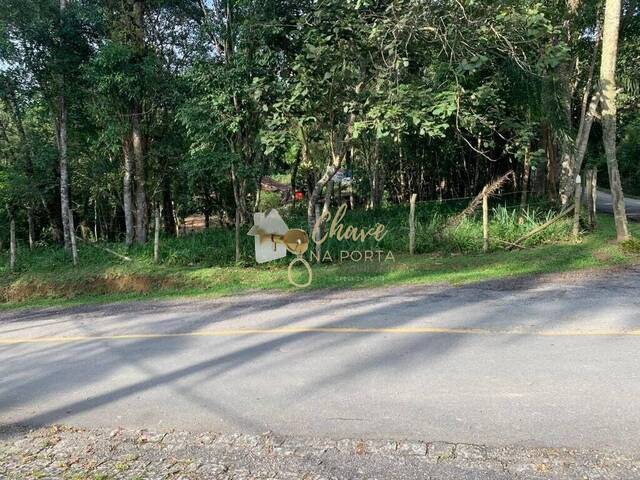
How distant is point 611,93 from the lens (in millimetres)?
11336

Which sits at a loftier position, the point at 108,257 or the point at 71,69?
the point at 71,69

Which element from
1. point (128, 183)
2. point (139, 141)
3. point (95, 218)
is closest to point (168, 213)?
point (95, 218)

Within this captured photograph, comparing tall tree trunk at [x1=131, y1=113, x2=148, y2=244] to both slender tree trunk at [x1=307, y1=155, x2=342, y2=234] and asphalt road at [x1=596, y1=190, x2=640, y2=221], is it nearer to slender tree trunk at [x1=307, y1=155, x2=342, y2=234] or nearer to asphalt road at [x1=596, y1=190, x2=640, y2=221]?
slender tree trunk at [x1=307, y1=155, x2=342, y2=234]

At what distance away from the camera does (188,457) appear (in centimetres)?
365

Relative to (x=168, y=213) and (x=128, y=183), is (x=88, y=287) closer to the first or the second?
(x=128, y=183)

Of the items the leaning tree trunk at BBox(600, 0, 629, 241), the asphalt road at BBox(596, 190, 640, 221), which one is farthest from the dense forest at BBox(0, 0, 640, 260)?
the asphalt road at BBox(596, 190, 640, 221)

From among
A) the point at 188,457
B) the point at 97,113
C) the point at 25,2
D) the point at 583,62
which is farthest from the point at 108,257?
the point at 583,62

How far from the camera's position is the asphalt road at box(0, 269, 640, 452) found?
3.95 meters

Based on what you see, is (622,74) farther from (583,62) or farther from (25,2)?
(25,2)

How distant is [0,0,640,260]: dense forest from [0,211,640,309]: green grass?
1.24 m

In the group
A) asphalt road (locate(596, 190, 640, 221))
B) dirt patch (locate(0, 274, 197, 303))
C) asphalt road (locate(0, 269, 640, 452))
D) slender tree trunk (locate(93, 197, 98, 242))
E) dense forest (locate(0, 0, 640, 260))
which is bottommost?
asphalt road (locate(0, 269, 640, 452))

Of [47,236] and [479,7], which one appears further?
[47,236]

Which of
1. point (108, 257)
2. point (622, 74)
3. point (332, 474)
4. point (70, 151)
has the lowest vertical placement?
point (332, 474)

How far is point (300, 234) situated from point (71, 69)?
8616 mm
